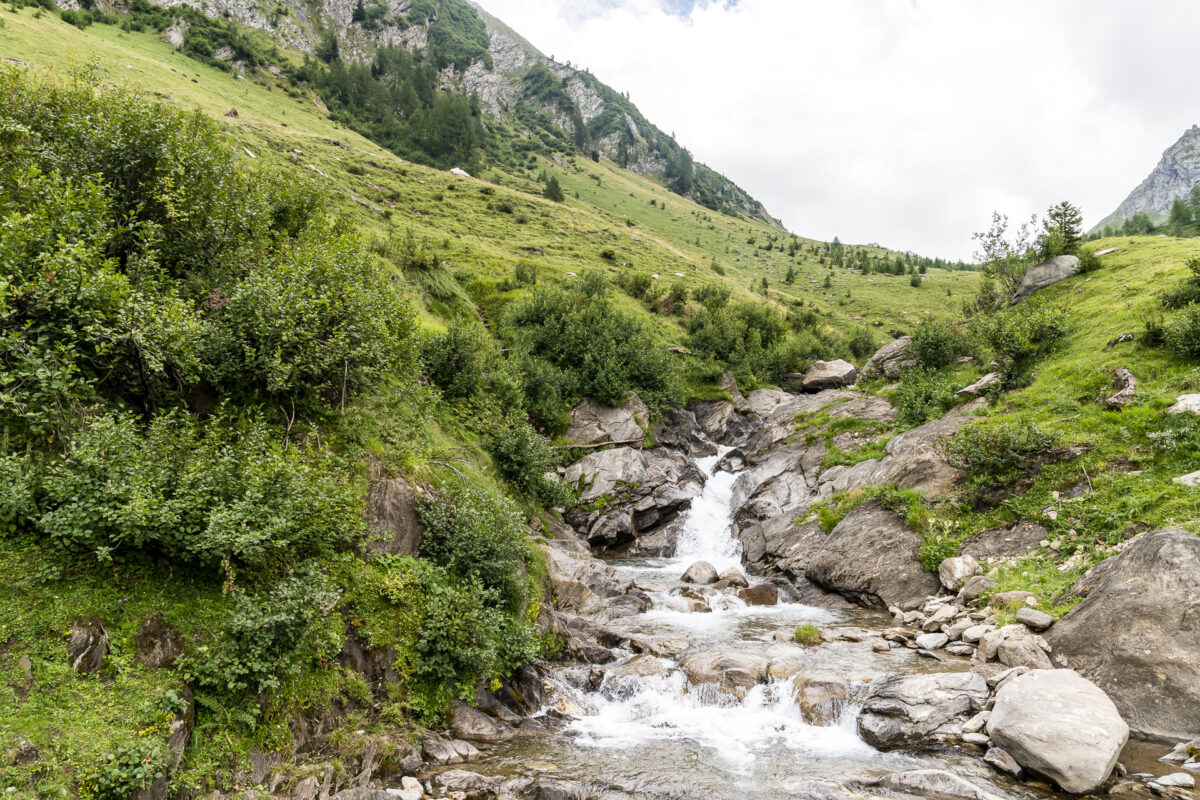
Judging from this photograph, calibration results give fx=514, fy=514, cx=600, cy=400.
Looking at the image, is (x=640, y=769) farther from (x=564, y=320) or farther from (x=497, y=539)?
(x=564, y=320)

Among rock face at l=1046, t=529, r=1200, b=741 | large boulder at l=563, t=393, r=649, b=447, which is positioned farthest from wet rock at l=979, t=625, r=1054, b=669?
large boulder at l=563, t=393, r=649, b=447

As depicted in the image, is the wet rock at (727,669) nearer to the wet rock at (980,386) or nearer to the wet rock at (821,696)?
the wet rock at (821,696)

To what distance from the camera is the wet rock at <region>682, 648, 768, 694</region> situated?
15656 mm

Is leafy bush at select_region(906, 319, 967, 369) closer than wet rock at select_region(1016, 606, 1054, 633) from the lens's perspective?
No

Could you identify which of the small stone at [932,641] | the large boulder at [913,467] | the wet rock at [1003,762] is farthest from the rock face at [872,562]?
the wet rock at [1003,762]

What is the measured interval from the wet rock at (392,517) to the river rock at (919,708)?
13554mm

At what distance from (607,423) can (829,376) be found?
29.6 metres

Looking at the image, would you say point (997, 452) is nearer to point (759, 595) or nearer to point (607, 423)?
point (759, 595)

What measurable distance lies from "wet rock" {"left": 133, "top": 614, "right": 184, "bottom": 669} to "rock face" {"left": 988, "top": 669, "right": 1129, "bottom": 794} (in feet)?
56.3

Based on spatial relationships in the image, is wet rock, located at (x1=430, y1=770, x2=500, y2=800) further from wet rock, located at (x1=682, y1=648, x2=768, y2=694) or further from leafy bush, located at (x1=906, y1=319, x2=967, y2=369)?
leafy bush, located at (x1=906, y1=319, x2=967, y2=369)

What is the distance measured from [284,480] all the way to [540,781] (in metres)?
8.77

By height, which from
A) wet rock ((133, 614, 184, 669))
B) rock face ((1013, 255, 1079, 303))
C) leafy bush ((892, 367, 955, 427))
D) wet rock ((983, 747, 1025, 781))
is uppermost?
rock face ((1013, 255, 1079, 303))

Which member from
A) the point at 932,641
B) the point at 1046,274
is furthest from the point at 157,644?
the point at 1046,274

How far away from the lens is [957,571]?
20.9 metres
